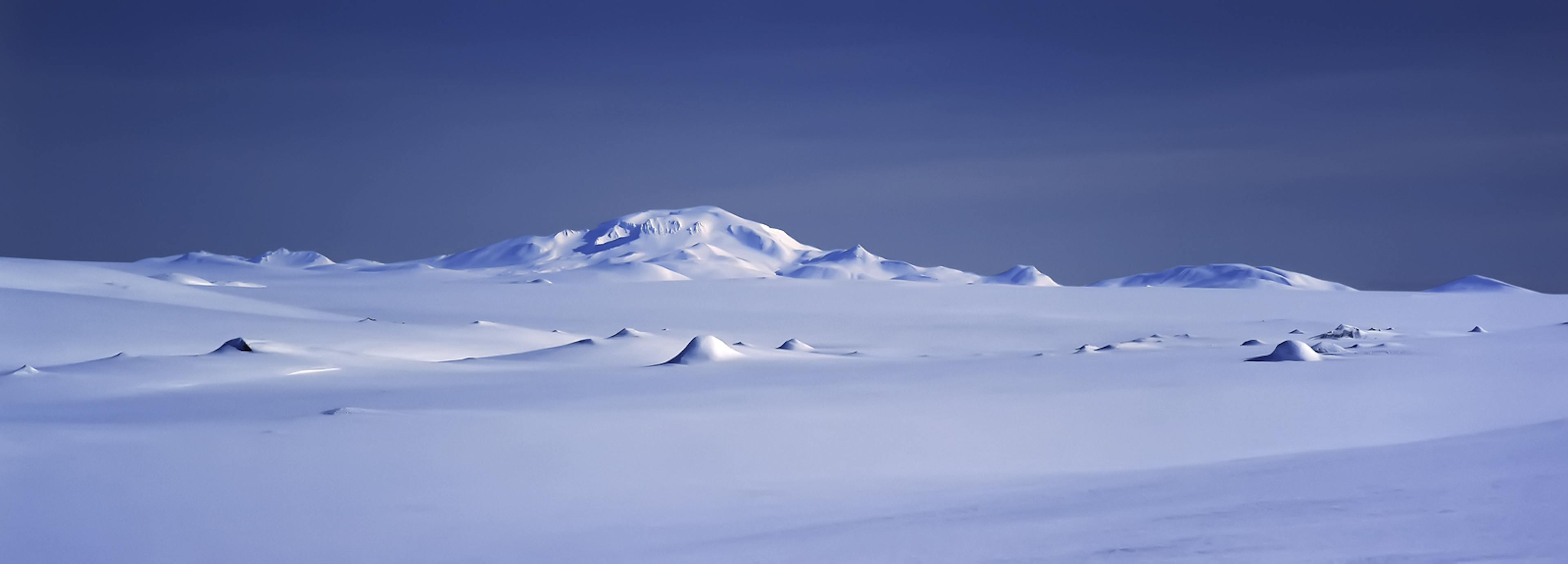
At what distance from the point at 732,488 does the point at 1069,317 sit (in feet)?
166

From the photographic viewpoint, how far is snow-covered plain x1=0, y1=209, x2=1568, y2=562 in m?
7.77

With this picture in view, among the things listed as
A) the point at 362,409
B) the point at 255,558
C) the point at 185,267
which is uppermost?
the point at 185,267

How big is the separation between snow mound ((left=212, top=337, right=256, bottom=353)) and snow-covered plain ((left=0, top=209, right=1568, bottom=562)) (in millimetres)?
104

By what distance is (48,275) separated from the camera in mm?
56938

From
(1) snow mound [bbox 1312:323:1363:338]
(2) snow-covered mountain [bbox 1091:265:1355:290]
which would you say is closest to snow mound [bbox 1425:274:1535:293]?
(2) snow-covered mountain [bbox 1091:265:1355:290]

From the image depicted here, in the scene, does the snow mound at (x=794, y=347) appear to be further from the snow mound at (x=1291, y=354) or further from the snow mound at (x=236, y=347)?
the snow mound at (x=236, y=347)

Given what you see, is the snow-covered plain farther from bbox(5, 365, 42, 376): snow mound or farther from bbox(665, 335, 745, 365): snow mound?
bbox(5, 365, 42, 376): snow mound

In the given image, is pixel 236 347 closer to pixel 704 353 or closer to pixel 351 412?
pixel 704 353

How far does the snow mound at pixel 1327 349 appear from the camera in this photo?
2786cm

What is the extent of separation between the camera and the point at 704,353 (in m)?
27.3

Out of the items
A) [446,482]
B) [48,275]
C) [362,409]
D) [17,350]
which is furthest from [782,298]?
[446,482]

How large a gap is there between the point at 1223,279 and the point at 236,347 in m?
167

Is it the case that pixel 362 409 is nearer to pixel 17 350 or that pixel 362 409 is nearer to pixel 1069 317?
pixel 17 350

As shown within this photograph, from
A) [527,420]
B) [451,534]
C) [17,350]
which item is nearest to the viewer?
[451,534]
